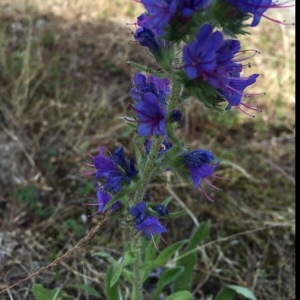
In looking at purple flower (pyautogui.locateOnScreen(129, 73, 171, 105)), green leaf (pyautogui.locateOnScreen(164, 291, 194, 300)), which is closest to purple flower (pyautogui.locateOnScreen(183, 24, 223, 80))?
purple flower (pyautogui.locateOnScreen(129, 73, 171, 105))

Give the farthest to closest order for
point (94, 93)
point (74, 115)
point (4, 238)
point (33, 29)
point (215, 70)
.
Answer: point (33, 29) < point (94, 93) < point (74, 115) < point (4, 238) < point (215, 70)

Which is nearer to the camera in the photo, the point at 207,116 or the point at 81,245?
the point at 81,245

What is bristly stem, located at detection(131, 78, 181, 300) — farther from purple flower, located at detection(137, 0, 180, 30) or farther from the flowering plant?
purple flower, located at detection(137, 0, 180, 30)

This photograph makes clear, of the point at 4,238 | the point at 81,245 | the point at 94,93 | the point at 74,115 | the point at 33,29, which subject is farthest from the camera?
the point at 33,29

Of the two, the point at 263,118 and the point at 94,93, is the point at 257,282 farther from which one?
the point at 94,93

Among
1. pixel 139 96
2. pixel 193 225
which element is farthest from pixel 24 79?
pixel 139 96

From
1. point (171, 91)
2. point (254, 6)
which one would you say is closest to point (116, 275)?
point (171, 91)
